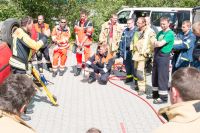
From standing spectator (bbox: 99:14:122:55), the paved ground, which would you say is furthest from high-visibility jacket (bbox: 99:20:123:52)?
the paved ground

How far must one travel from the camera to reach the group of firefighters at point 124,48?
7.17m

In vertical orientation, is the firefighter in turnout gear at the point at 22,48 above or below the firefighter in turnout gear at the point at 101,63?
above

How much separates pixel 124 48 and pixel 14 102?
7849 millimetres

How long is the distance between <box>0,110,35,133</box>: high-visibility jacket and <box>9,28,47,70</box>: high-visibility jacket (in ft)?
15.0

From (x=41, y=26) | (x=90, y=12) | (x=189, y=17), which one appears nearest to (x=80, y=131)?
(x=41, y=26)

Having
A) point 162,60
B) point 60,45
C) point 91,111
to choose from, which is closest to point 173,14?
point 60,45

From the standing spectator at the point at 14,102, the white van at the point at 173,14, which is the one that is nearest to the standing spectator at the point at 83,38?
the white van at the point at 173,14

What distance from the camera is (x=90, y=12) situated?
740 inches

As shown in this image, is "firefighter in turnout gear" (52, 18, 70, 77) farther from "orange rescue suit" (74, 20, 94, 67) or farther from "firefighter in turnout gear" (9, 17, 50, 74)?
"firefighter in turnout gear" (9, 17, 50, 74)

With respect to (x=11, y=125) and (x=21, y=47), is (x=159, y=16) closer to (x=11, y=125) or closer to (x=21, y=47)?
(x=21, y=47)

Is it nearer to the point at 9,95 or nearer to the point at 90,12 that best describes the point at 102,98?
the point at 9,95

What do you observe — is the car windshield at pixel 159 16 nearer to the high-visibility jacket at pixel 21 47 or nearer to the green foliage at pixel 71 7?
the green foliage at pixel 71 7

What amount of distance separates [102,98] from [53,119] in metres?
1.85

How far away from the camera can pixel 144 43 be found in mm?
8586
